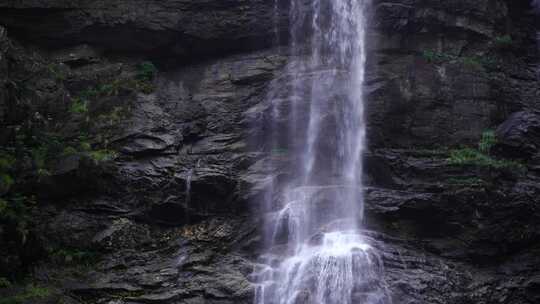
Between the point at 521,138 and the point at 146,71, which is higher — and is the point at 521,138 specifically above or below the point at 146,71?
below

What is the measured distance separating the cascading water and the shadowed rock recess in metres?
0.32

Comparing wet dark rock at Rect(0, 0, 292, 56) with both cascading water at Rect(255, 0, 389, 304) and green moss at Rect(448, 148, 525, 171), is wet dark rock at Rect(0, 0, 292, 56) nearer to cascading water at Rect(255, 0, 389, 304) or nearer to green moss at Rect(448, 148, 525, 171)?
cascading water at Rect(255, 0, 389, 304)

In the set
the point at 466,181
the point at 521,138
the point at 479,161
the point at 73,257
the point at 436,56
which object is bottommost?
A: the point at 73,257

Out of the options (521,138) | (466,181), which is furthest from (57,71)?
(521,138)

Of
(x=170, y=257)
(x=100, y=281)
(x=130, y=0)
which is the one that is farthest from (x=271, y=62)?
(x=100, y=281)

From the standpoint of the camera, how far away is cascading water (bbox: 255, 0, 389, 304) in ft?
37.4

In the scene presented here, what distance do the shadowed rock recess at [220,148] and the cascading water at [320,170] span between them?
12.6 inches

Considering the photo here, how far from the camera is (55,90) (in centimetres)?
1650

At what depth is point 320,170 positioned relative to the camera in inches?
601

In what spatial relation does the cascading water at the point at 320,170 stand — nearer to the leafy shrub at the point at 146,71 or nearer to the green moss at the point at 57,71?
the leafy shrub at the point at 146,71

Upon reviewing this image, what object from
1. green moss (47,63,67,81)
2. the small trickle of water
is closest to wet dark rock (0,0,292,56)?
green moss (47,63,67,81)

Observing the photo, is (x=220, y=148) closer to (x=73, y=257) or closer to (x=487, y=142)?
(x=73, y=257)

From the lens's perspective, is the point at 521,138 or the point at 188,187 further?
the point at 521,138

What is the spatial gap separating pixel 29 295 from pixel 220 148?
21.2ft
